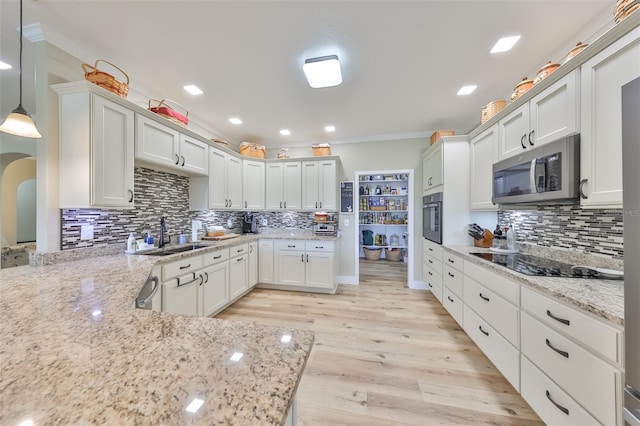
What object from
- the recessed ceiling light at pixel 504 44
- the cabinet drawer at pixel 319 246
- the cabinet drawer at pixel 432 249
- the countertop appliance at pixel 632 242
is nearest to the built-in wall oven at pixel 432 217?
the cabinet drawer at pixel 432 249

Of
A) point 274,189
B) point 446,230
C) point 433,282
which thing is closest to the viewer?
point 446,230

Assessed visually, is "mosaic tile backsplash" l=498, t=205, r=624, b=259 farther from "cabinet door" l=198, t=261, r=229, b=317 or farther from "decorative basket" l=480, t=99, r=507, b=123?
"cabinet door" l=198, t=261, r=229, b=317

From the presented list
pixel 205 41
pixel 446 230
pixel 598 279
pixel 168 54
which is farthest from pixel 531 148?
pixel 168 54

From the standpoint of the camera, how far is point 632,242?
84 cm

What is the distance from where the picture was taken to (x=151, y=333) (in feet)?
2.42

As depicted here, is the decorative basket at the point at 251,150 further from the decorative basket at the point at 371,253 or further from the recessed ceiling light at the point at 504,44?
the decorative basket at the point at 371,253

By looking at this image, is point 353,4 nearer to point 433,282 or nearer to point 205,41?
point 205,41

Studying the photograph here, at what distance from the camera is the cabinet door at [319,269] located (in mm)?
3525

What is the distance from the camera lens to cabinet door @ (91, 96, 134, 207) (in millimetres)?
1797

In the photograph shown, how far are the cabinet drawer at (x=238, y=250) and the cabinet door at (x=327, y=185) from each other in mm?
1350

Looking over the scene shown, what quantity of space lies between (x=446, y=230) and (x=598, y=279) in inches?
63.4

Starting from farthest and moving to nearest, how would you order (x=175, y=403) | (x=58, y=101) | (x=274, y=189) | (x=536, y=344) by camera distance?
(x=274, y=189)
(x=58, y=101)
(x=536, y=344)
(x=175, y=403)

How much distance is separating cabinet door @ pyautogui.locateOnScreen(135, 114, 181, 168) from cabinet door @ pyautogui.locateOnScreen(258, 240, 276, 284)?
176 cm

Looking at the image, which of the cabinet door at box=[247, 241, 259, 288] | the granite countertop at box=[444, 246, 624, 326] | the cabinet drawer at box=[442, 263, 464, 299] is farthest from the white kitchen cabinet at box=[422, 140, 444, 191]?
the cabinet door at box=[247, 241, 259, 288]
